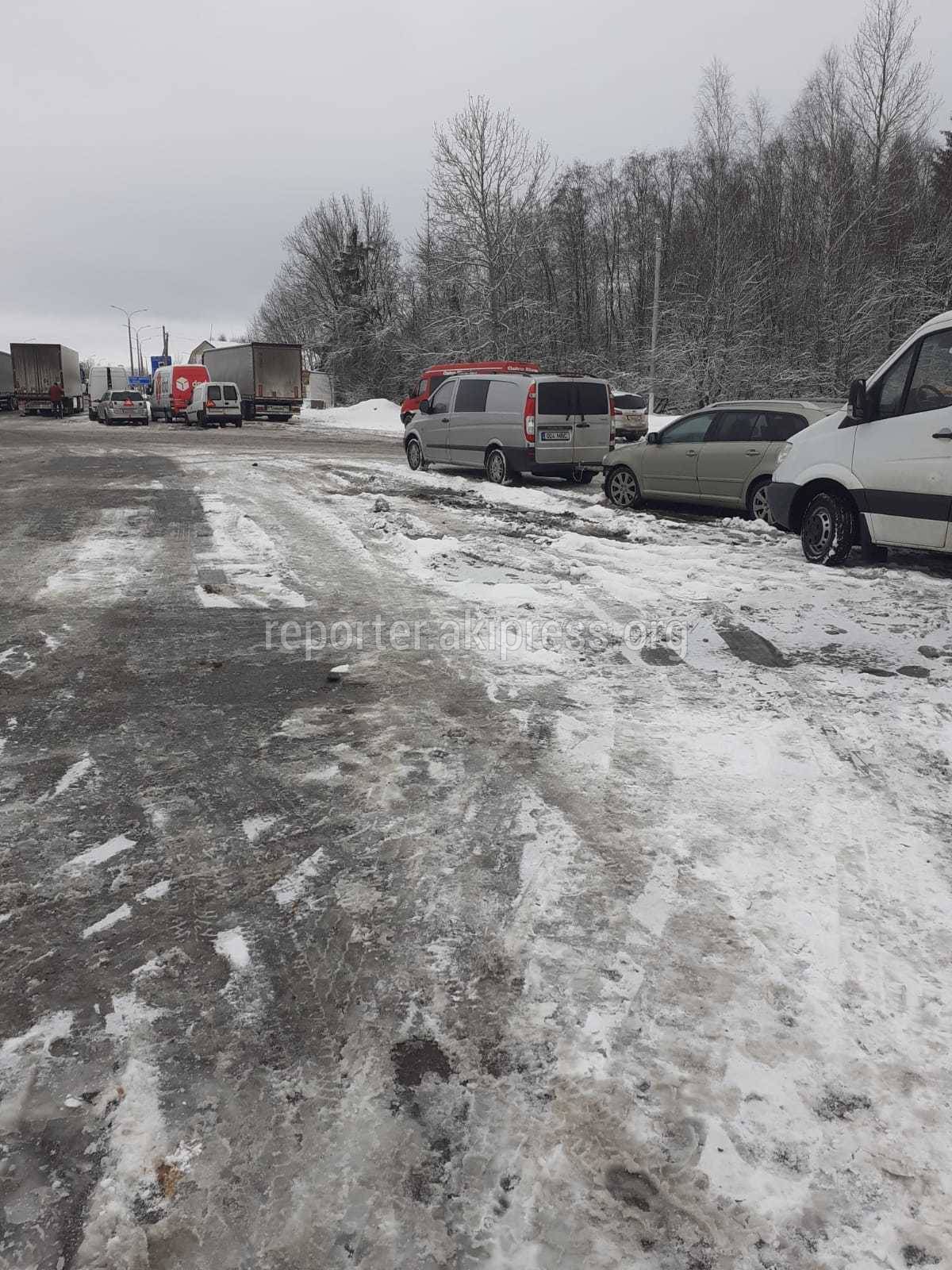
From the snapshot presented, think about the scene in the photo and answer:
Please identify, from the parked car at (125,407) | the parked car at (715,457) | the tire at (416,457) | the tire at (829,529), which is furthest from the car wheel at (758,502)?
the parked car at (125,407)

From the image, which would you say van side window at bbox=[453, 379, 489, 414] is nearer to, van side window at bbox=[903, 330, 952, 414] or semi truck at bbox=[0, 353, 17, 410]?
van side window at bbox=[903, 330, 952, 414]

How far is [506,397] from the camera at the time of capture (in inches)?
606

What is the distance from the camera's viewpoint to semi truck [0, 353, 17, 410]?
160 feet

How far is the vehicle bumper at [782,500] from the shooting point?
893 cm

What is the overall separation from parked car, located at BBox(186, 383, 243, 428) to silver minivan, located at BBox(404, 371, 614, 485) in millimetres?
23710

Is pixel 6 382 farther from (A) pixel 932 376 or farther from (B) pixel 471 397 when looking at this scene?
(A) pixel 932 376

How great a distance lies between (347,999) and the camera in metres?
2.49

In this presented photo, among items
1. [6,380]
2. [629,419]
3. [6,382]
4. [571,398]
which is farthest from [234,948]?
[6,382]

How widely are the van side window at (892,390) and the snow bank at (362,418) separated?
108 feet

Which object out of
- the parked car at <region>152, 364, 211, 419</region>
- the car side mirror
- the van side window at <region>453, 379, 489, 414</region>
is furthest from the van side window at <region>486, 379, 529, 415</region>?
the parked car at <region>152, 364, 211, 419</region>

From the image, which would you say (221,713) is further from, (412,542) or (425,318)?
(425,318)

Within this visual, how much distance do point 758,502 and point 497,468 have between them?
558cm

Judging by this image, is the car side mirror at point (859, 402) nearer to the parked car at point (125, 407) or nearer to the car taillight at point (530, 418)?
the car taillight at point (530, 418)

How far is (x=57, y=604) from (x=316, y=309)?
6388 cm
